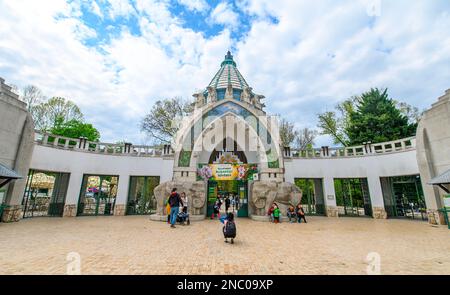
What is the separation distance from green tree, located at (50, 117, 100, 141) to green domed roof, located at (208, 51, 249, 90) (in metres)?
14.7

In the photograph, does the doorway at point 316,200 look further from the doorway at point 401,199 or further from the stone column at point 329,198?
the doorway at point 401,199

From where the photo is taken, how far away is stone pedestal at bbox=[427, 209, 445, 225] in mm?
10141

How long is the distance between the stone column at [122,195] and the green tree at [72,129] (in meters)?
9.85

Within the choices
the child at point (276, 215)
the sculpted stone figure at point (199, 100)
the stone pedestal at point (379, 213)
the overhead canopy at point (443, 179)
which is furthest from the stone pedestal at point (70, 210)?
the stone pedestal at point (379, 213)

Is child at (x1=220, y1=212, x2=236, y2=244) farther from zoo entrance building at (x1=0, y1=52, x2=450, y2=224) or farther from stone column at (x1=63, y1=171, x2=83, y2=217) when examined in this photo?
stone column at (x1=63, y1=171, x2=83, y2=217)

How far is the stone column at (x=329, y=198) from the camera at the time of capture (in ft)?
49.1

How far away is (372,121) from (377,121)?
391 millimetres

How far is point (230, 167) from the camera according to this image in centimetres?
1329

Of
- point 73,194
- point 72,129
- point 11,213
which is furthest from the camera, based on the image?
point 72,129

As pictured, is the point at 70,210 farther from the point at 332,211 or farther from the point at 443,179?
the point at 443,179

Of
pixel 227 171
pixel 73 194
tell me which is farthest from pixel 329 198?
pixel 73 194

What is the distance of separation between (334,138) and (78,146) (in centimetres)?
2492

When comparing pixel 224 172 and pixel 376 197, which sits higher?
pixel 224 172
